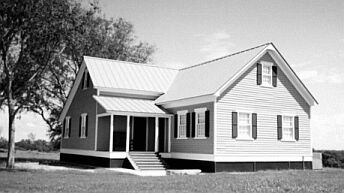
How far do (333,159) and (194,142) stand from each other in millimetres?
15352

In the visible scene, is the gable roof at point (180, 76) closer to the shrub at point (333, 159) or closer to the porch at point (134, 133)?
the porch at point (134, 133)

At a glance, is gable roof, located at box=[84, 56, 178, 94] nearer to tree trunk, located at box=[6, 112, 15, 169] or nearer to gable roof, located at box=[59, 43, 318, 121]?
gable roof, located at box=[59, 43, 318, 121]

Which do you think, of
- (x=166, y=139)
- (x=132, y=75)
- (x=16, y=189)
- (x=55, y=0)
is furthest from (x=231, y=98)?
(x=16, y=189)

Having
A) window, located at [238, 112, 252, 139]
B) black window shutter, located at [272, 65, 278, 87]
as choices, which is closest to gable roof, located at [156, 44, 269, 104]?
black window shutter, located at [272, 65, 278, 87]

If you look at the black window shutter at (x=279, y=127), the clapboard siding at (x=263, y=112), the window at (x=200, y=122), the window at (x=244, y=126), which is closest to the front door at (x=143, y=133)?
the window at (x=200, y=122)

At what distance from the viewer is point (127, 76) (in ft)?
97.3

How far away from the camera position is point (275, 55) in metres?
25.7

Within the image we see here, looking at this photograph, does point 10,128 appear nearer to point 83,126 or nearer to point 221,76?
point 83,126

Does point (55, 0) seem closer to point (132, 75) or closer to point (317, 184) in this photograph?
point (132, 75)

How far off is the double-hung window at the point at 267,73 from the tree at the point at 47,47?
11327 millimetres

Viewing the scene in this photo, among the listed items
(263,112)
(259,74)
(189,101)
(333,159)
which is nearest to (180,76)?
(189,101)

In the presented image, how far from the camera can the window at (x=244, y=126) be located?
2431cm

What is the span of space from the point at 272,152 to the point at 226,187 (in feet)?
37.1

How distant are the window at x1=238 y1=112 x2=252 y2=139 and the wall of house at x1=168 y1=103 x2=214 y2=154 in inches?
73.9
